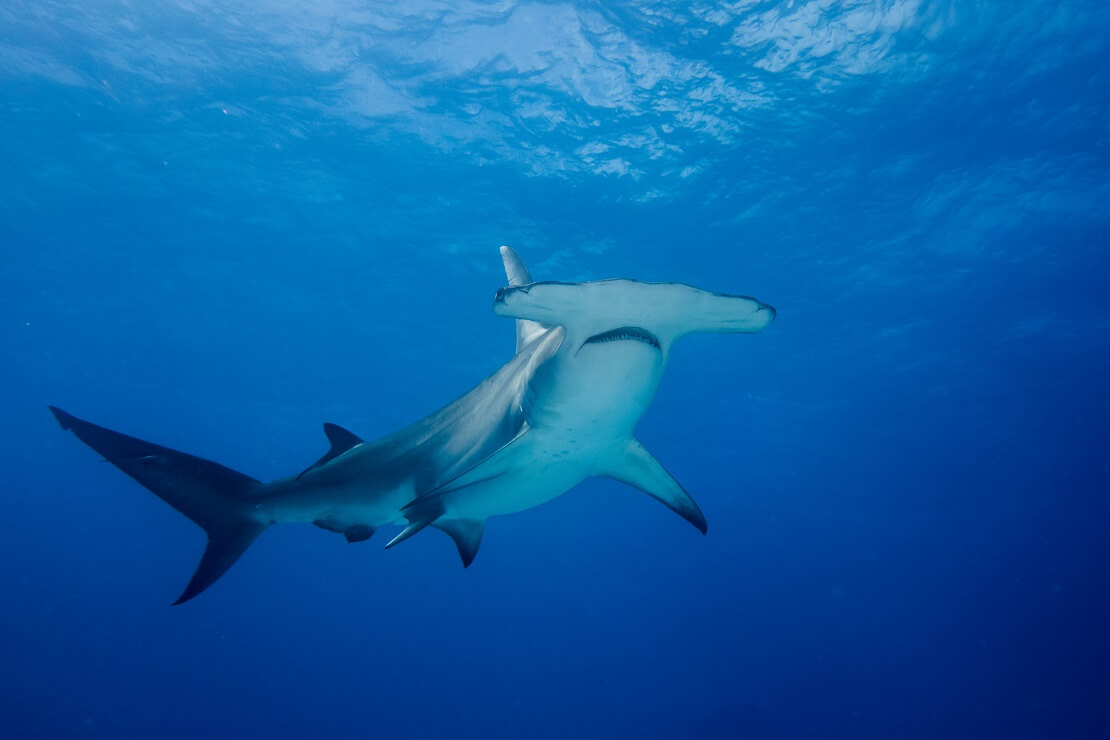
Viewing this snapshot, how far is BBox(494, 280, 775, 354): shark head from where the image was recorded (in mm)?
2920

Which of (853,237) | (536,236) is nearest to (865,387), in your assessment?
(853,237)

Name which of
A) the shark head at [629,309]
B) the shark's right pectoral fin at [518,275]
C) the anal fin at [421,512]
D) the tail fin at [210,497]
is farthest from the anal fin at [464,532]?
the shark head at [629,309]

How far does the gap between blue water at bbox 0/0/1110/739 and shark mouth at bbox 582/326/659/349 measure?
9336mm

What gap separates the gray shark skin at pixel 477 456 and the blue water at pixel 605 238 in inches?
358

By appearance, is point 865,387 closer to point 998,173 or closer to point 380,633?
point 998,173

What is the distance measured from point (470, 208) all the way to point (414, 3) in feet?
18.1

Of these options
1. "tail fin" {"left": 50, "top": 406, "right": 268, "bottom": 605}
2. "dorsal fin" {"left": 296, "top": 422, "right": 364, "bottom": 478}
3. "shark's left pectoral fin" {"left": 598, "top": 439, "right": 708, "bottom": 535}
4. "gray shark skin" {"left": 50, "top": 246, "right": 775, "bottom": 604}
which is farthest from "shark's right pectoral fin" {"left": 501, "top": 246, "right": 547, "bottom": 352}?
"tail fin" {"left": 50, "top": 406, "right": 268, "bottom": 605}

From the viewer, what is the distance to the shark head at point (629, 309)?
292 centimetres

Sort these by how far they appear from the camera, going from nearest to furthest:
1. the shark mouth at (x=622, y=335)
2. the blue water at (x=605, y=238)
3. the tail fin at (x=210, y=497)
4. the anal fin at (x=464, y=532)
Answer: the shark mouth at (x=622, y=335), the tail fin at (x=210, y=497), the anal fin at (x=464, y=532), the blue water at (x=605, y=238)

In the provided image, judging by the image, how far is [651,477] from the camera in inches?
202

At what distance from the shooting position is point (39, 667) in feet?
250

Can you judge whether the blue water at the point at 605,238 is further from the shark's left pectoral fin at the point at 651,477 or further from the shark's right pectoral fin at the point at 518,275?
the shark's left pectoral fin at the point at 651,477

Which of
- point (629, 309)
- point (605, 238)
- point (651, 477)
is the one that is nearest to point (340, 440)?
point (651, 477)

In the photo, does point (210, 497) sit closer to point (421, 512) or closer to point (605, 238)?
point (421, 512)
